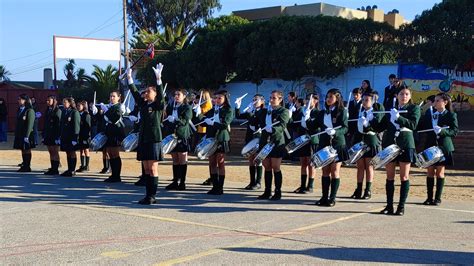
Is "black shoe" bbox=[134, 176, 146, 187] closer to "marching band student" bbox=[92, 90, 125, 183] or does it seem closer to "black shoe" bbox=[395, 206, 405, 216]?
"marching band student" bbox=[92, 90, 125, 183]

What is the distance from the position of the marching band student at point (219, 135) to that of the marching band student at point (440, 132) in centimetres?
368

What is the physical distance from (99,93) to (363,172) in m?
26.1

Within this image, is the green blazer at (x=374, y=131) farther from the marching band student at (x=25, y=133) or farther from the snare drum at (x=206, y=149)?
the marching band student at (x=25, y=133)

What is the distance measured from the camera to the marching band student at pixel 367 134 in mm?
9180

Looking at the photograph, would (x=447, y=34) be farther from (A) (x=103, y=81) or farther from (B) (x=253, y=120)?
(A) (x=103, y=81)

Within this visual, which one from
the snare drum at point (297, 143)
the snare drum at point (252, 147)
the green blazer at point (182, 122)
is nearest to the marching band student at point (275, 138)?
the snare drum at point (297, 143)

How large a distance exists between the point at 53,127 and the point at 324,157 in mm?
7786

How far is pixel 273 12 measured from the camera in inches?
1716

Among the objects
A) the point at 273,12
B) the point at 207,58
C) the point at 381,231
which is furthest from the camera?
the point at 273,12

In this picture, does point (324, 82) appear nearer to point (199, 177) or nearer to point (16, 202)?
point (199, 177)

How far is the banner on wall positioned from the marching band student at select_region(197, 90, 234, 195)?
487 inches

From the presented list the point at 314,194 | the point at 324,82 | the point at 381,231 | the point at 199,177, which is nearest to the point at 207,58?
the point at 324,82

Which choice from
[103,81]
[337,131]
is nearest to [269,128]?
[337,131]

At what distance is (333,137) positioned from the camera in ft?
29.8
